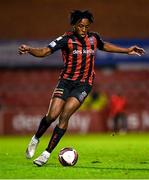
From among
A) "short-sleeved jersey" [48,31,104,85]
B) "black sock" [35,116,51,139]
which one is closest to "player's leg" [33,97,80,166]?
"black sock" [35,116,51,139]

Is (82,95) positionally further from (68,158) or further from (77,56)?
(68,158)

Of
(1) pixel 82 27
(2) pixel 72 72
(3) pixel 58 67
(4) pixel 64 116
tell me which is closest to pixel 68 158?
(4) pixel 64 116

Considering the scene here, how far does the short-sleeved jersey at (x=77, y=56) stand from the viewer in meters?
10.7

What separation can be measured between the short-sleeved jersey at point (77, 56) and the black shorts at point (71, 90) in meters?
0.07

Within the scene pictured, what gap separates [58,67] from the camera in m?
30.0

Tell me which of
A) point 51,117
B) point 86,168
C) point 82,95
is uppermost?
point 82,95

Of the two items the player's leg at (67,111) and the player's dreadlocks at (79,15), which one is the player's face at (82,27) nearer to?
the player's dreadlocks at (79,15)

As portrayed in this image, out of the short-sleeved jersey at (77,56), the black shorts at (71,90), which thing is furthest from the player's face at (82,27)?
the black shorts at (71,90)

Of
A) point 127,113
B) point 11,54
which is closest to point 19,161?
point 127,113

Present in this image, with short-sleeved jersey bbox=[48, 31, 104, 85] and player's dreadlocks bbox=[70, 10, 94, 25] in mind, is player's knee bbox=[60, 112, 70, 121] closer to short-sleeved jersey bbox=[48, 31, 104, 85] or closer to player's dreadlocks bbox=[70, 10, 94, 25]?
short-sleeved jersey bbox=[48, 31, 104, 85]

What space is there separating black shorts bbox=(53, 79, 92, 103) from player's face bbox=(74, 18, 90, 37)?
31.3 inches

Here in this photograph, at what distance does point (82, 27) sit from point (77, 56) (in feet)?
1.62

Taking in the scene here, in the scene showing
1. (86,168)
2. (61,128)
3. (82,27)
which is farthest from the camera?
(82,27)

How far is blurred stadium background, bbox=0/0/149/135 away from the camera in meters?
25.4
